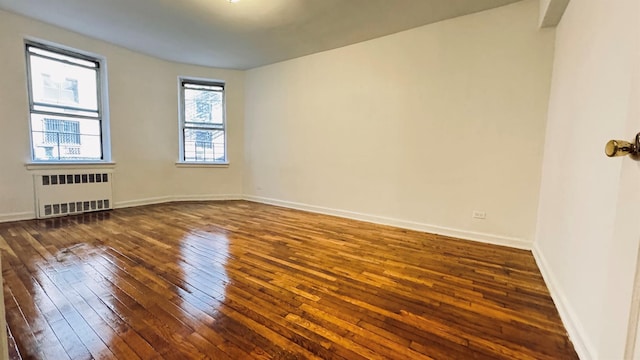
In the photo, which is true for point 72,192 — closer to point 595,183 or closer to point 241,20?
point 241,20

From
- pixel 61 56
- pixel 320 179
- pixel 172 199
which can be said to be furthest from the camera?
pixel 172 199

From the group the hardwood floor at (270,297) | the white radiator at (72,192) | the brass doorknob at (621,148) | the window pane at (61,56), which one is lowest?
the hardwood floor at (270,297)

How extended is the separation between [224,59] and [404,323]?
17.0ft

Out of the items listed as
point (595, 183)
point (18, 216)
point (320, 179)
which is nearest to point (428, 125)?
point (320, 179)

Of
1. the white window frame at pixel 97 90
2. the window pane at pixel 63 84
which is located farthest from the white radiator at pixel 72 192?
the window pane at pixel 63 84

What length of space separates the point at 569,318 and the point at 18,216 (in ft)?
19.8

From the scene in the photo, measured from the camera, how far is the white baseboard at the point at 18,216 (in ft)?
12.4

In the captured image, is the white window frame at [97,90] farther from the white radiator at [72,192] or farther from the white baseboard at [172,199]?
the white baseboard at [172,199]

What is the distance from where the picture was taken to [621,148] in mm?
716

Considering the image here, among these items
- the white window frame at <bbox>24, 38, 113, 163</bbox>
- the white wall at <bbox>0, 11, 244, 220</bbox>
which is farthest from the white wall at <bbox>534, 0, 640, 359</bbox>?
the white window frame at <bbox>24, 38, 113, 163</bbox>

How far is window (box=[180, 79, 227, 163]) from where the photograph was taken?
5758 mm

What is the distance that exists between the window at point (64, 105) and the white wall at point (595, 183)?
Answer: 5.87m

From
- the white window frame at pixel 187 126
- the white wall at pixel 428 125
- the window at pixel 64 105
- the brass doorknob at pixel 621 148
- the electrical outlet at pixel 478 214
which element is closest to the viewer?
the brass doorknob at pixel 621 148

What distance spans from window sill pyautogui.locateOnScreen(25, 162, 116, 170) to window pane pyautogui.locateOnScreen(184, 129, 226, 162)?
1.37m
